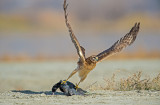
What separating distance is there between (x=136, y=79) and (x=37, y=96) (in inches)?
130

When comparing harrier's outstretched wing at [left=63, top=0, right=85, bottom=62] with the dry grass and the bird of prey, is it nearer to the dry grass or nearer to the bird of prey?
the bird of prey

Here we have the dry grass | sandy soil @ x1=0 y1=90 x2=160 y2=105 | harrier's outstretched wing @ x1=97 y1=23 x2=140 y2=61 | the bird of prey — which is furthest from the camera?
the dry grass

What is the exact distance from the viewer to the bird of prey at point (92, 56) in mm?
11219

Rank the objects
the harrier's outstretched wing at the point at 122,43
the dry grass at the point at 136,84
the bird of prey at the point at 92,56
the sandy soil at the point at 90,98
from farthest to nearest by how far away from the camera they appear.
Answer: the dry grass at the point at 136,84, the harrier's outstretched wing at the point at 122,43, the bird of prey at the point at 92,56, the sandy soil at the point at 90,98

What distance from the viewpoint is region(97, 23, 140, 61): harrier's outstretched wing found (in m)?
12.4

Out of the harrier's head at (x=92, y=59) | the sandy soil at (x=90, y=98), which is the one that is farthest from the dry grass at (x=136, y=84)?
the harrier's head at (x=92, y=59)

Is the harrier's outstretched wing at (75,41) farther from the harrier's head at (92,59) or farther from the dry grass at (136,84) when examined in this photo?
the dry grass at (136,84)

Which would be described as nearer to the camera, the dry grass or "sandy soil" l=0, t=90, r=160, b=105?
"sandy soil" l=0, t=90, r=160, b=105

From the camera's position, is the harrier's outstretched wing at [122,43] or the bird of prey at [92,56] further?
the harrier's outstretched wing at [122,43]

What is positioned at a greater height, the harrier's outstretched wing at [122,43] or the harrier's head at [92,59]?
the harrier's outstretched wing at [122,43]

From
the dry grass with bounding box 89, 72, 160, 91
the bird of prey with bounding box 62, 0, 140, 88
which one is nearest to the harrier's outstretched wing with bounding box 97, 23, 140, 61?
the bird of prey with bounding box 62, 0, 140, 88

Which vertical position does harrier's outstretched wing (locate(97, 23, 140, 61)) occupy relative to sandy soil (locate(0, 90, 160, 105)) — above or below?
above

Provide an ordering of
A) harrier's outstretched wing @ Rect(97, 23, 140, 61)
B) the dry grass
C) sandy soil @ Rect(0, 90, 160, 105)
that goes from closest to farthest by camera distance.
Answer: sandy soil @ Rect(0, 90, 160, 105) < harrier's outstretched wing @ Rect(97, 23, 140, 61) < the dry grass

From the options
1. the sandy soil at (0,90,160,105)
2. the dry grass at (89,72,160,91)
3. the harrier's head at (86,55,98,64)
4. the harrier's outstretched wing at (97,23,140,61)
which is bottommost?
the sandy soil at (0,90,160,105)
